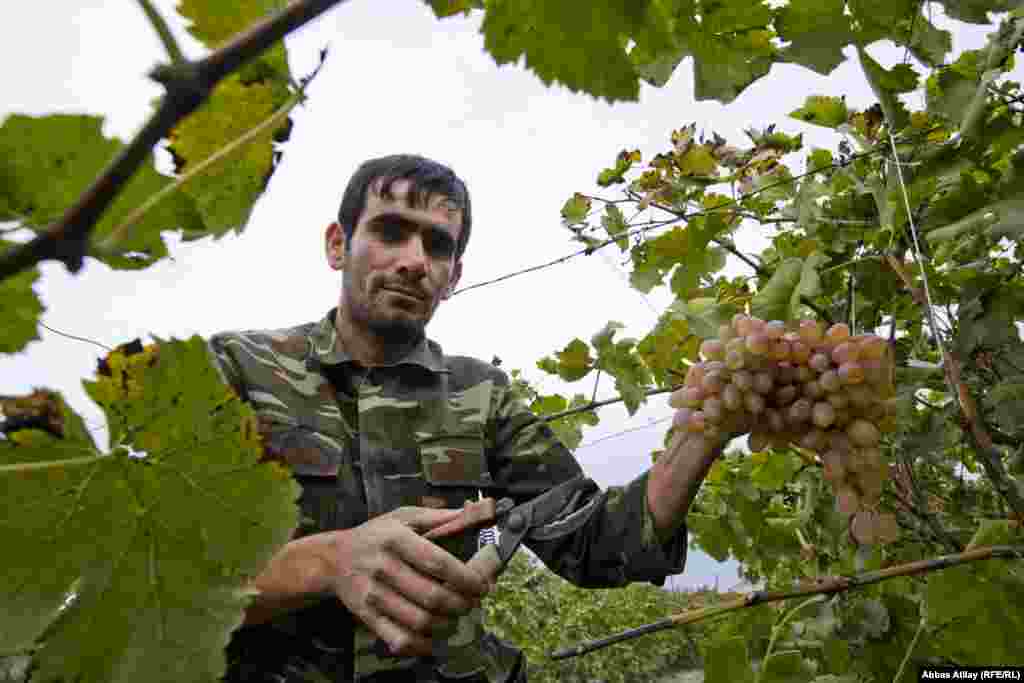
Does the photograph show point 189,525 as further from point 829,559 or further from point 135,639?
point 829,559

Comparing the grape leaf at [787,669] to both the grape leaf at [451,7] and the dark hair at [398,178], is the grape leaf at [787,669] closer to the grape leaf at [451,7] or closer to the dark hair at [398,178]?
the grape leaf at [451,7]

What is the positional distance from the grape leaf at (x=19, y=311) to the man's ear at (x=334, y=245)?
2.14 meters

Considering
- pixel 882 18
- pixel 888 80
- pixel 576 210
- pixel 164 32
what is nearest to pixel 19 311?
pixel 164 32

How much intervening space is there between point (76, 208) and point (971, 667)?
1553 mm

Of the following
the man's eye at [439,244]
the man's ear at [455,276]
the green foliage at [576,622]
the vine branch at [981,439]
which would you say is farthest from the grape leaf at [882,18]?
the green foliage at [576,622]

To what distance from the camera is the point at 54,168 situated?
1.87 feet

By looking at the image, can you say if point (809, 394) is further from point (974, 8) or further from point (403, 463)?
point (403, 463)

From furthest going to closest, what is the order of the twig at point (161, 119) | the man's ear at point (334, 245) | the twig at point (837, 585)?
the man's ear at point (334, 245)
the twig at point (837, 585)
the twig at point (161, 119)

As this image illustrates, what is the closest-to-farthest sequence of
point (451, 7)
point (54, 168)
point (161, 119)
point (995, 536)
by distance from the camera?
point (161, 119)
point (54, 168)
point (451, 7)
point (995, 536)

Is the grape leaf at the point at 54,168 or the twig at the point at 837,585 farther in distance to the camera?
the twig at the point at 837,585

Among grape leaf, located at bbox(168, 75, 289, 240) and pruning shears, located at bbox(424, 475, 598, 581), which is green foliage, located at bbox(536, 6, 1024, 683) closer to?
pruning shears, located at bbox(424, 475, 598, 581)

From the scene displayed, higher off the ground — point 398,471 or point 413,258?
point 413,258

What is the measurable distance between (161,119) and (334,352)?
224cm

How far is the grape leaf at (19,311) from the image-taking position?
0.64 meters
